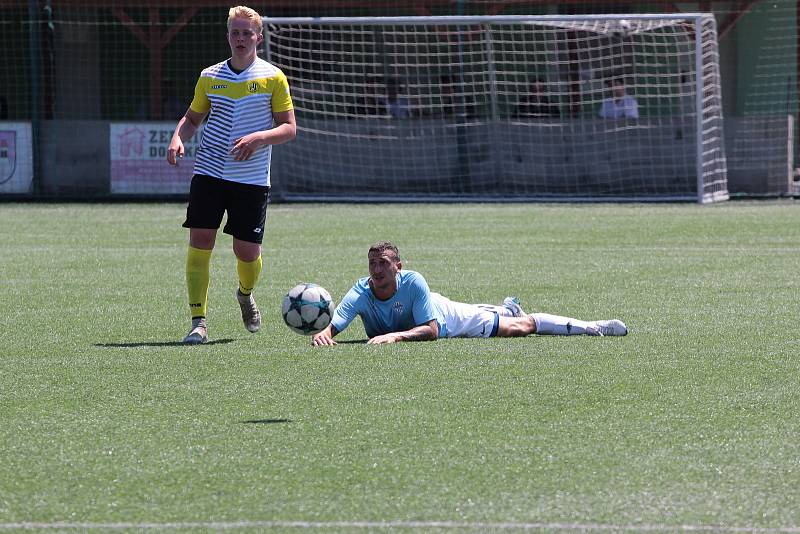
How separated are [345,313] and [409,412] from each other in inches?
88.8

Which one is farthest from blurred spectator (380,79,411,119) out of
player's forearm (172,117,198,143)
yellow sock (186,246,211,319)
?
yellow sock (186,246,211,319)

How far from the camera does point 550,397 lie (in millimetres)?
6629

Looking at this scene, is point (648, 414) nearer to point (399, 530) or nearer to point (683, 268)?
point (399, 530)

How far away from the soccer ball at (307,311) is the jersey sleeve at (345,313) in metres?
0.08

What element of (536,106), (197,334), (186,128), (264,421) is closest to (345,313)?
(197,334)

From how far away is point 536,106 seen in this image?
24203 mm

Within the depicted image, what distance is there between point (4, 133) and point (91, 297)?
13.2 metres

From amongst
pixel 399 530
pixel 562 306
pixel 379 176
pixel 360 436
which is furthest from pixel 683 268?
pixel 379 176

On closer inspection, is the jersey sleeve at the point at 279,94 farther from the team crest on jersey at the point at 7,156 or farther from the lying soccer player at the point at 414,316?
the team crest on jersey at the point at 7,156

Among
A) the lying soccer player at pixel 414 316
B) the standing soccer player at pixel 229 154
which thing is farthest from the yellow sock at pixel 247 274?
the lying soccer player at pixel 414 316

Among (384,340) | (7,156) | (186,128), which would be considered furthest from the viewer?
(7,156)

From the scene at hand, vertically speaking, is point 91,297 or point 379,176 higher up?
point 379,176

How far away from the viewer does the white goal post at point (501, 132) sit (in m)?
22.9

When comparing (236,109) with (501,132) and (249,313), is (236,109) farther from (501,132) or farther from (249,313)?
(501,132)
